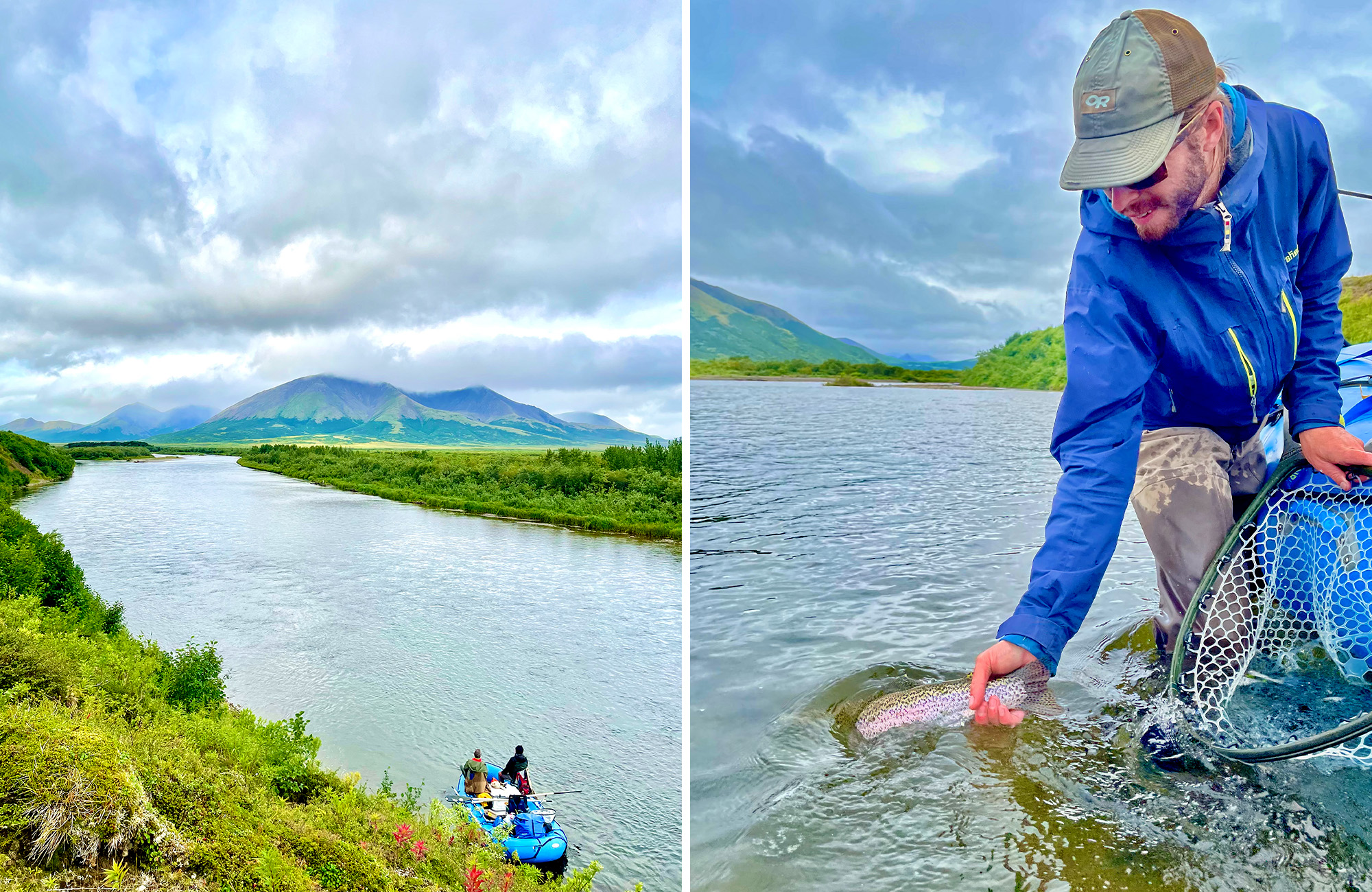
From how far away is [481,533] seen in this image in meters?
38.7

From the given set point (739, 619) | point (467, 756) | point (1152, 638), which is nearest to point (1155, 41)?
point (1152, 638)

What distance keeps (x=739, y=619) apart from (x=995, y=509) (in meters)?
3.23

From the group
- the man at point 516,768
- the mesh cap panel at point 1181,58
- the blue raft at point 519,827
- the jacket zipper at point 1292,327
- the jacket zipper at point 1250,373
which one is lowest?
the blue raft at point 519,827

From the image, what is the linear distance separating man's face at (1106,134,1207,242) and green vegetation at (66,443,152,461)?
65.4 metres

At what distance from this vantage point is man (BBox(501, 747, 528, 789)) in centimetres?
963

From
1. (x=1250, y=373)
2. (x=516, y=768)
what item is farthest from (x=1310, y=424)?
(x=516, y=768)

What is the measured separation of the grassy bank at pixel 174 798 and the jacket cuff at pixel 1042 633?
439 cm

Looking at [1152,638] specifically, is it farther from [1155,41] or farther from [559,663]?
[559,663]

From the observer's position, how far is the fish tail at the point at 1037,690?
6.10 ft

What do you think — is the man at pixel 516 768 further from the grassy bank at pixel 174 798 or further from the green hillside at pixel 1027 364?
the green hillside at pixel 1027 364

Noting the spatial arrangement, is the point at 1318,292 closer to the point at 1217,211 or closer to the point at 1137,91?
the point at 1217,211

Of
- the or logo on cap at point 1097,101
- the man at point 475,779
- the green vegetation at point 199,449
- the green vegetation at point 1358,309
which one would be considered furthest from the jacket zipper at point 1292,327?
the green vegetation at point 199,449

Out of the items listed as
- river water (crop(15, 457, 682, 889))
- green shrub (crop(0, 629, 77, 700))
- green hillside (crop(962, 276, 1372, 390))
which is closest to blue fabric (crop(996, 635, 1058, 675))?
green shrub (crop(0, 629, 77, 700))

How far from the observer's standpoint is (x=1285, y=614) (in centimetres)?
236
